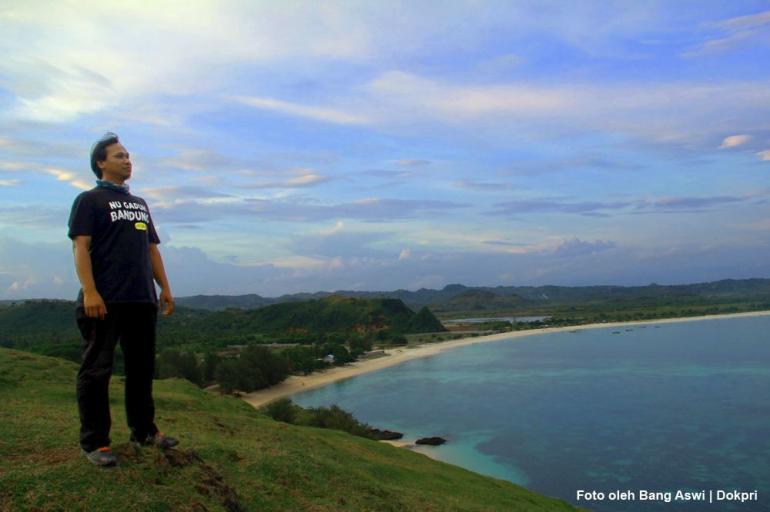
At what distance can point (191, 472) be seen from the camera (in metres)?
6.59

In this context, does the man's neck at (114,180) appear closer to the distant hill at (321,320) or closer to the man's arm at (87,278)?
the man's arm at (87,278)

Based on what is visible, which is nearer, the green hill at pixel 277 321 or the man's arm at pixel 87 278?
the man's arm at pixel 87 278

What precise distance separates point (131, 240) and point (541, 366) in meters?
71.5

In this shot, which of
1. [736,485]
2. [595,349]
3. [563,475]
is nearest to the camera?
[736,485]

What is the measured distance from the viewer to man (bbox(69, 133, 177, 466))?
597cm

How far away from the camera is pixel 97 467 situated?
5.98 metres

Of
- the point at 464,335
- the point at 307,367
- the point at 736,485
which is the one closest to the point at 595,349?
the point at 464,335

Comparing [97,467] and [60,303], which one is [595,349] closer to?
[97,467]

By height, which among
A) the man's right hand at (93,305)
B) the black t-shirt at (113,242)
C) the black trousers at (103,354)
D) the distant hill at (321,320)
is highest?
the black t-shirt at (113,242)

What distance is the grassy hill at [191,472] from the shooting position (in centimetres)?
Result: 568

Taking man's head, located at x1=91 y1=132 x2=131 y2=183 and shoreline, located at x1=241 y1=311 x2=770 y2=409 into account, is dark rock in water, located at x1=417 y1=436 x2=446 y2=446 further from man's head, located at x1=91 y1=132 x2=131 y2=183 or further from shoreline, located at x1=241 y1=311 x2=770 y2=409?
man's head, located at x1=91 y1=132 x2=131 y2=183

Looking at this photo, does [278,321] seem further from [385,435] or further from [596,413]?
[385,435]

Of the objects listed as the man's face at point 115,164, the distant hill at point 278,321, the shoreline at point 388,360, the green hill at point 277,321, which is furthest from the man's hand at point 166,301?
the green hill at point 277,321

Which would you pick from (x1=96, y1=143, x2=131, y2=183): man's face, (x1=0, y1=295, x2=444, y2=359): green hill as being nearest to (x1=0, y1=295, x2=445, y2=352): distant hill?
(x1=0, y1=295, x2=444, y2=359): green hill
